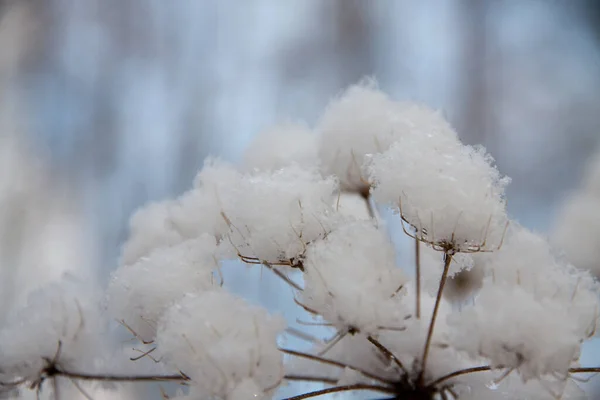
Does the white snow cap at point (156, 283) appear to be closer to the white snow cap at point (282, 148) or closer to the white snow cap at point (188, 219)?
the white snow cap at point (188, 219)

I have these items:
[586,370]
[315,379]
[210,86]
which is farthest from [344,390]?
[210,86]

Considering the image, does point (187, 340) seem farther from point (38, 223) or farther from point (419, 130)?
point (38, 223)

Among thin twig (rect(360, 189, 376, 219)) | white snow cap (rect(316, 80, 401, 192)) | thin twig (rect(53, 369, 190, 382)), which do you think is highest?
white snow cap (rect(316, 80, 401, 192))

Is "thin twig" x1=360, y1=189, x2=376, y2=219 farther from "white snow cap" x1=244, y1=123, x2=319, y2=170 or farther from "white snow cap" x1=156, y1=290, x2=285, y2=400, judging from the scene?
"white snow cap" x1=156, y1=290, x2=285, y2=400

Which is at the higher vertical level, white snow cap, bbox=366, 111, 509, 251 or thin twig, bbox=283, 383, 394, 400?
white snow cap, bbox=366, 111, 509, 251

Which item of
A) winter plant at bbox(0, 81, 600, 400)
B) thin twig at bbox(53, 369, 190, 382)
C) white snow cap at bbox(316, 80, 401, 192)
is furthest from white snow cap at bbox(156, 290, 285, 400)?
white snow cap at bbox(316, 80, 401, 192)

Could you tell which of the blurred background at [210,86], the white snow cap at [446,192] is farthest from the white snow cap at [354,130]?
the blurred background at [210,86]

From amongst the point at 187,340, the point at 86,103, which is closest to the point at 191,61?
the point at 86,103
